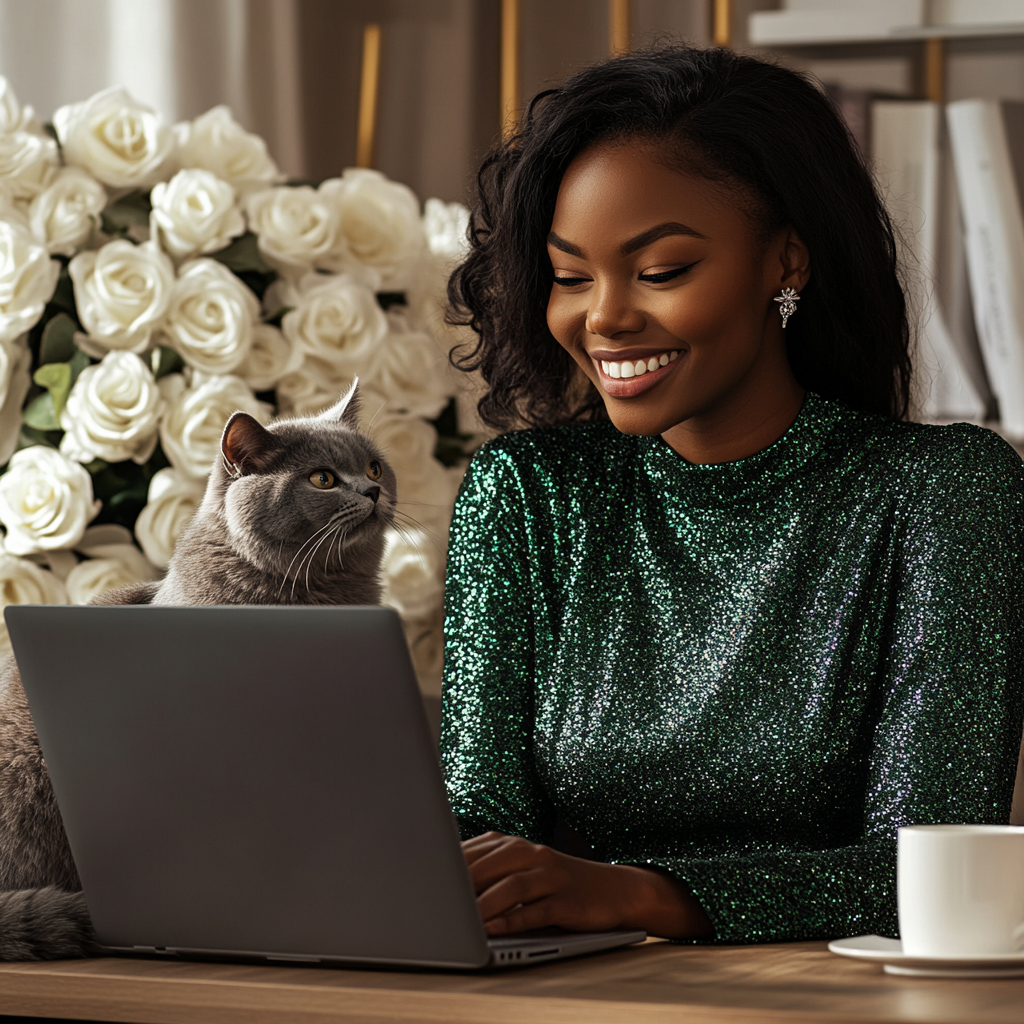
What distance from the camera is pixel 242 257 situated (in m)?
1.66

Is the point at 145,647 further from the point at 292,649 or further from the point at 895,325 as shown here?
the point at 895,325

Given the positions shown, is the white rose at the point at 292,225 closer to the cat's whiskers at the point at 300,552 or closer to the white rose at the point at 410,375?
the white rose at the point at 410,375

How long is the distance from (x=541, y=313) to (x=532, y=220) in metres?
0.12

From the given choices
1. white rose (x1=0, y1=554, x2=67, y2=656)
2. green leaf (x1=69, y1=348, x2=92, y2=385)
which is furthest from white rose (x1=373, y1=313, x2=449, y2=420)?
white rose (x1=0, y1=554, x2=67, y2=656)

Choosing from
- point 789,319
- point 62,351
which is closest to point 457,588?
point 789,319

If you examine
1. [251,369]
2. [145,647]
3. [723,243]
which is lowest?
[145,647]

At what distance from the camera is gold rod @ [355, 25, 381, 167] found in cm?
260

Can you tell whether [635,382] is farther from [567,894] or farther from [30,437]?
[30,437]

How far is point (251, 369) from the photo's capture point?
1.64m

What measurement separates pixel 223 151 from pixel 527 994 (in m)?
1.20

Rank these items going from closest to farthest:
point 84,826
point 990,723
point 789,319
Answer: point 84,826, point 990,723, point 789,319

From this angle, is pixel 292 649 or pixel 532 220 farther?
pixel 532 220

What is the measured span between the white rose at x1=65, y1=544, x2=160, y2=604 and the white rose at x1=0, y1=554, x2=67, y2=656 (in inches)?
0.7

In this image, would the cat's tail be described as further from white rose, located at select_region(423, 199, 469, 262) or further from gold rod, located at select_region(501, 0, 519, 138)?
gold rod, located at select_region(501, 0, 519, 138)
